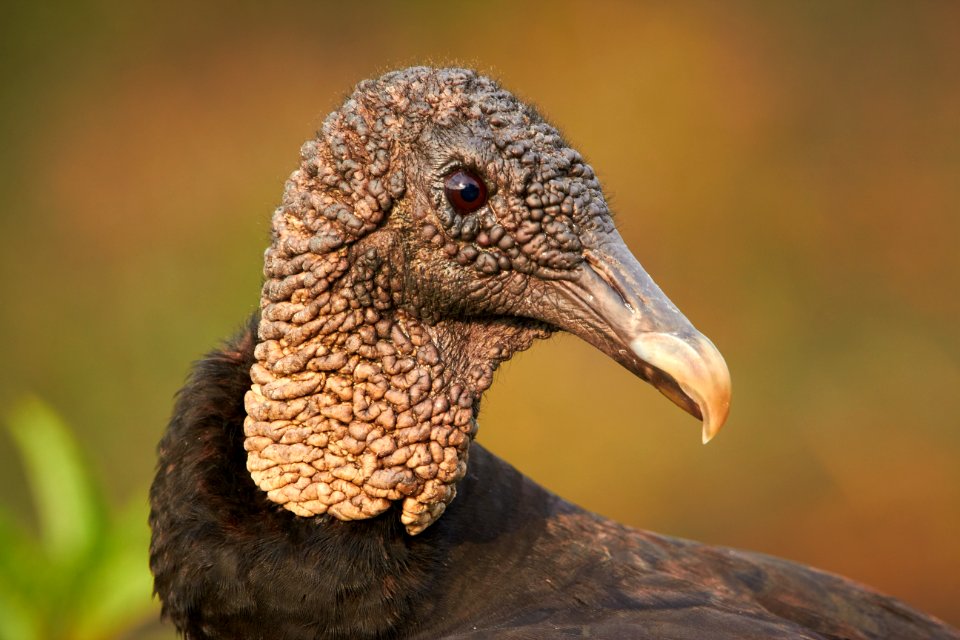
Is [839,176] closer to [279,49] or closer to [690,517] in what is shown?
[690,517]

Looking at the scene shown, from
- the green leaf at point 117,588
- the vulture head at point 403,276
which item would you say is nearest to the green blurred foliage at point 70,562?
the green leaf at point 117,588

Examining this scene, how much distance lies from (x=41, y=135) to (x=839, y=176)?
526 centimetres

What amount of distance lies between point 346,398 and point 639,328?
2.30 feet

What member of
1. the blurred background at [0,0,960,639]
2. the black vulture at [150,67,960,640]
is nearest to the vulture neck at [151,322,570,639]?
the black vulture at [150,67,960,640]

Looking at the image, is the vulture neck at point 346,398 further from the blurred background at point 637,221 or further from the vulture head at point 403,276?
the blurred background at point 637,221

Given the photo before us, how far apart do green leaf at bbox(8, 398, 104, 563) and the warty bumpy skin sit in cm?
251

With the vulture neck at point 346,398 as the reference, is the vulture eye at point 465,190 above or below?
above

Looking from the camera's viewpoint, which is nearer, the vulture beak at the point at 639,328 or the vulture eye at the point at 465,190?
the vulture beak at the point at 639,328

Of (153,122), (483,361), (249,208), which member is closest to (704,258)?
(249,208)

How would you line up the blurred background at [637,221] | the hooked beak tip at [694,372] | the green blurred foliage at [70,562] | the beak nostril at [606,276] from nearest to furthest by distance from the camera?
the hooked beak tip at [694,372] < the beak nostril at [606,276] < the green blurred foliage at [70,562] < the blurred background at [637,221]

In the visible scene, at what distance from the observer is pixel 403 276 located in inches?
107

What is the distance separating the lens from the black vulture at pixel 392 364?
8.75ft

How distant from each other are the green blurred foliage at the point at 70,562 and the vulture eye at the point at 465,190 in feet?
9.25

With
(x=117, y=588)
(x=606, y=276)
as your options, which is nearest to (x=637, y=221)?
(x=117, y=588)
